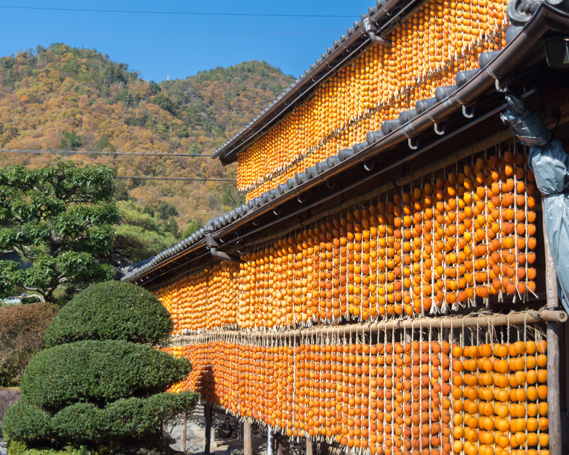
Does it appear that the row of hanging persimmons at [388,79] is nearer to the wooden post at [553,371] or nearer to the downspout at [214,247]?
the downspout at [214,247]

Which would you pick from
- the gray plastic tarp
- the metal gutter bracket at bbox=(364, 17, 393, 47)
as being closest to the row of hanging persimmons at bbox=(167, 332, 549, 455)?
the gray plastic tarp

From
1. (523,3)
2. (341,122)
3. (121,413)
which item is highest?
(341,122)

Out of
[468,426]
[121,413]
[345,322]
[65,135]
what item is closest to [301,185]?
[345,322]

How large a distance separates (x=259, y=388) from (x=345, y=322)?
90.3 inches

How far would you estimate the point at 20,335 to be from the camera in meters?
15.7

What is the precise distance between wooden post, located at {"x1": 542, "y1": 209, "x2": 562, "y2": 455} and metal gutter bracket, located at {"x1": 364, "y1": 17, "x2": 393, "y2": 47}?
20.5 ft

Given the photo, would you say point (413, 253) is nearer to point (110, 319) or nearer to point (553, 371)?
point (553, 371)

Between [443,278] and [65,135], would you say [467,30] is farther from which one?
[65,135]

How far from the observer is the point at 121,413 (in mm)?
8719

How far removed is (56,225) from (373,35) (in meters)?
11.4

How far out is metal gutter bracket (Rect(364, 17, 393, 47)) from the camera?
988 centimetres

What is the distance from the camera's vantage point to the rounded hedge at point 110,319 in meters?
9.55

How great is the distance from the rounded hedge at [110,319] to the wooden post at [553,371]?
263 inches

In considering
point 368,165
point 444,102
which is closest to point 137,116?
point 368,165
